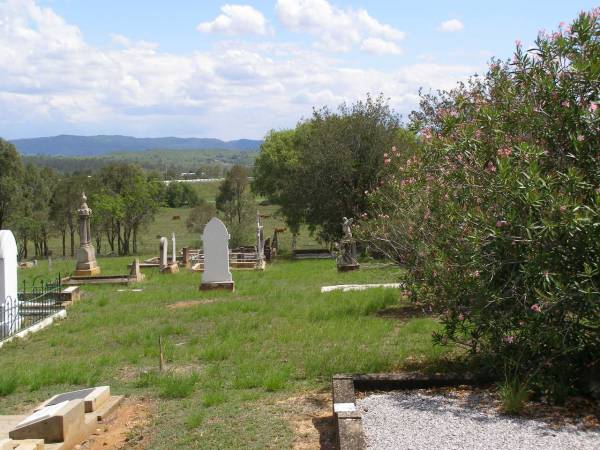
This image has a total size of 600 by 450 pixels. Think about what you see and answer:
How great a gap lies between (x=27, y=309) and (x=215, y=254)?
480 cm

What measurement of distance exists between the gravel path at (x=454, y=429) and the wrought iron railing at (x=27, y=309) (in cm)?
832

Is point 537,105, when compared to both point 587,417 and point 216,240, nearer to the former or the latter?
point 587,417

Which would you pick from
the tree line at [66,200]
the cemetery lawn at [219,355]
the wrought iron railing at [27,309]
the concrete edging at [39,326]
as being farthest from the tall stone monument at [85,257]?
the tree line at [66,200]

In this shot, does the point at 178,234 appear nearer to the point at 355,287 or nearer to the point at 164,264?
the point at 164,264

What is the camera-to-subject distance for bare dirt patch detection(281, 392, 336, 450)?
231 inches

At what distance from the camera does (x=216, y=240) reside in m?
17.1

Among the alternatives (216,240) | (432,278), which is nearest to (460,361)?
(432,278)

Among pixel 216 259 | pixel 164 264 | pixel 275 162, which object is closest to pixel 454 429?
pixel 216 259

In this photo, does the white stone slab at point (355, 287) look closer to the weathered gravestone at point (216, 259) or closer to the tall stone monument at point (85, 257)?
the weathered gravestone at point (216, 259)

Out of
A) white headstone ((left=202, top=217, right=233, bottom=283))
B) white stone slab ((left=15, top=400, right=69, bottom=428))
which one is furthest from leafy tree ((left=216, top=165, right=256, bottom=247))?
white stone slab ((left=15, top=400, right=69, bottom=428))

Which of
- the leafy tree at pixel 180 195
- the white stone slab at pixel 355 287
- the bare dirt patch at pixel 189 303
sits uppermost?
the leafy tree at pixel 180 195

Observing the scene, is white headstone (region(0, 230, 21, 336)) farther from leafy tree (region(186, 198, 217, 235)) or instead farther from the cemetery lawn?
leafy tree (region(186, 198, 217, 235))

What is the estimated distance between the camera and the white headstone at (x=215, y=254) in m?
16.9

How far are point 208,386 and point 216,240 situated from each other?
9.41 metres
